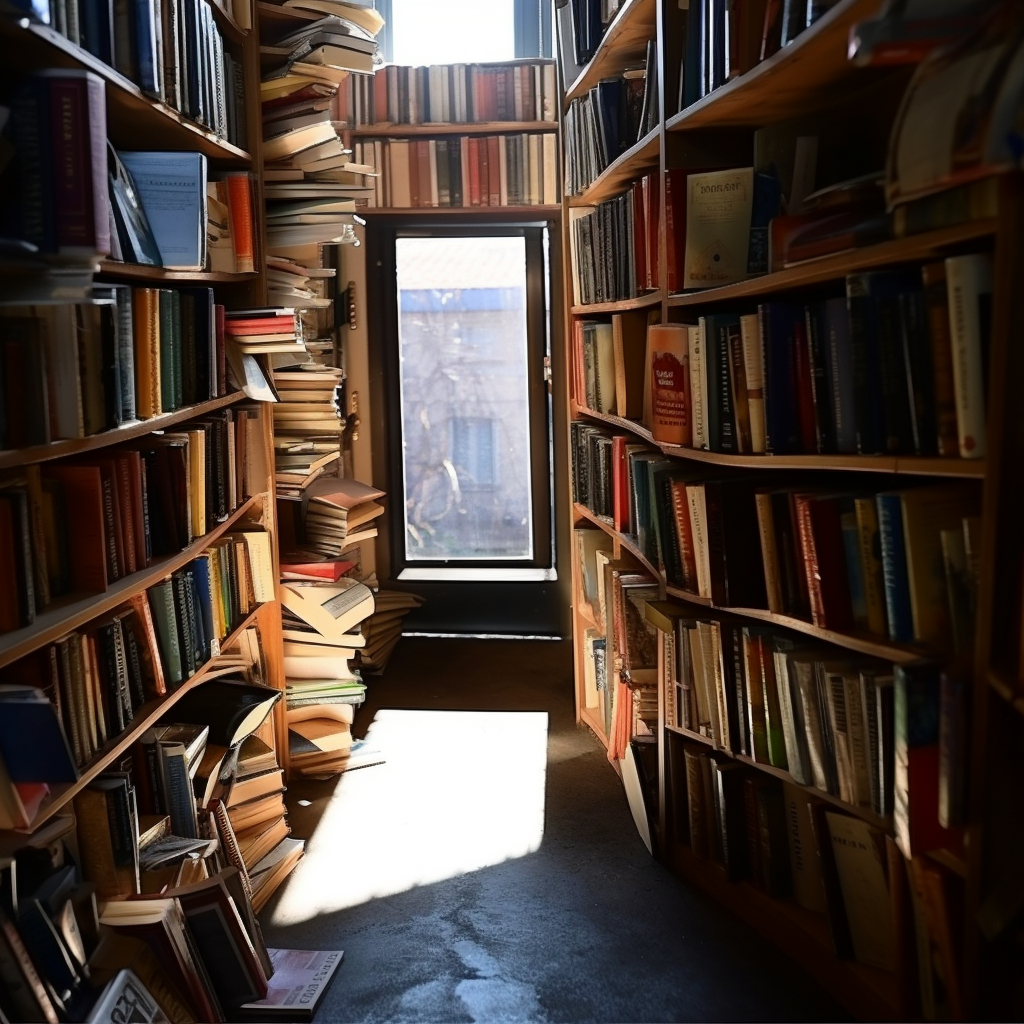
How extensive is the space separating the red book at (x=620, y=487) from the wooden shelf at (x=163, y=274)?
3.53ft

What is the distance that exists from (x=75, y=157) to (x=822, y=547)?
4.42 ft

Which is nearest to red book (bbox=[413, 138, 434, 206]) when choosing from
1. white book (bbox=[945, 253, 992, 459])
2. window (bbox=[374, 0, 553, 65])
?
window (bbox=[374, 0, 553, 65])

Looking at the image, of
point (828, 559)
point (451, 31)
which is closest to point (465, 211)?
point (451, 31)

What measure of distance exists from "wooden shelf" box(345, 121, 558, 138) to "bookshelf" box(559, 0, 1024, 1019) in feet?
2.87

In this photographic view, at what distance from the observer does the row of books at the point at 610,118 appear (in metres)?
2.84

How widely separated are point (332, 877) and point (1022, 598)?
184 cm

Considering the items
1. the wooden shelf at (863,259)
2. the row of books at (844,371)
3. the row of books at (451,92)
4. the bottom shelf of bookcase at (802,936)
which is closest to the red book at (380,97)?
the row of books at (451,92)

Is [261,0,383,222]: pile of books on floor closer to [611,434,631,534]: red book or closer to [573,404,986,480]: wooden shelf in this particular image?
[611,434,631,534]: red book

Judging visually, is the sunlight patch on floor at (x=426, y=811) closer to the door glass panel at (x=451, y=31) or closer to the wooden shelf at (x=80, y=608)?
the wooden shelf at (x=80, y=608)

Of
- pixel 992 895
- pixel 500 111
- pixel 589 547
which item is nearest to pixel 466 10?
pixel 500 111

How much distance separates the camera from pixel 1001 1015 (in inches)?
Result: 66.3

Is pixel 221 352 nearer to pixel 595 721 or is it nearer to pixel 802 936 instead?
pixel 595 721

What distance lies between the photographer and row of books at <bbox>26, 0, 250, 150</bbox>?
1932 millimetres

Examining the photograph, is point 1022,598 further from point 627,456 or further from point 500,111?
point 500,111
